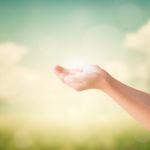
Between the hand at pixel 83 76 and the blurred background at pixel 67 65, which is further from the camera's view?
the blurred background at pixel 67 65

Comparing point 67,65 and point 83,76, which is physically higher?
point 67,65

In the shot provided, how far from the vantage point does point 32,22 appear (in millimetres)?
1740

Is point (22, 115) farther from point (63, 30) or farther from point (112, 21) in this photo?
point (112, 21)

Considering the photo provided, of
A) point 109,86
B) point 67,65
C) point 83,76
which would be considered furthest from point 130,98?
point 67,65

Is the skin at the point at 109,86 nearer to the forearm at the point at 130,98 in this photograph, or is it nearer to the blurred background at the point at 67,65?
the forearm at the point at 130,98

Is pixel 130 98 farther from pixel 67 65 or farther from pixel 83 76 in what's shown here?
pixel 67 65

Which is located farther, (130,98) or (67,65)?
(67,65)

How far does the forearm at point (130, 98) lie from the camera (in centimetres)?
158

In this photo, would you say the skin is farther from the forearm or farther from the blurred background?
the blurred background

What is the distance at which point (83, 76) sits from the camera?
5.06 feet

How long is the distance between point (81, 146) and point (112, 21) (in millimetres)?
642

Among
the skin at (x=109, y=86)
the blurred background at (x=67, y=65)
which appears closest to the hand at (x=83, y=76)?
the skin at (x=109, y=86)

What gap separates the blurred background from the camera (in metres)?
1.69

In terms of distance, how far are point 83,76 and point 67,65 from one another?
215 millimetres
